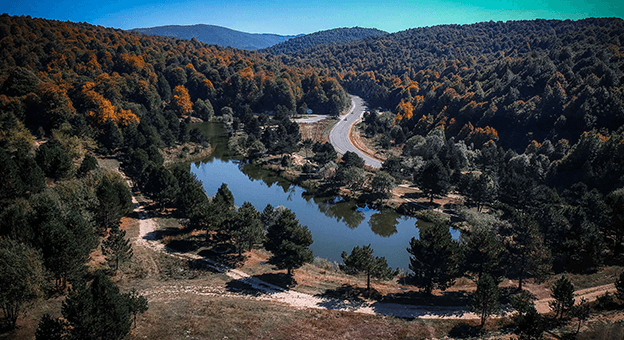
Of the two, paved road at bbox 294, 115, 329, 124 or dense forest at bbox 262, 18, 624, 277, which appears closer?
dense forest at bbox 262, 18, 624, 277

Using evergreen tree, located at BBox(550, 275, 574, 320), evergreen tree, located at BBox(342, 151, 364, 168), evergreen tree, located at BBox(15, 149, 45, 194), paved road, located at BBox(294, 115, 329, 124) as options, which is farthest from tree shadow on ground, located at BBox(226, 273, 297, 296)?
paved road, located at BBox(294, 115, 329, 124)

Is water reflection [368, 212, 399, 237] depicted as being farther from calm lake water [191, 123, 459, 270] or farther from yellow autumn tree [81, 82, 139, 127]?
yellow autumn tree [81, 82, 139, 127]

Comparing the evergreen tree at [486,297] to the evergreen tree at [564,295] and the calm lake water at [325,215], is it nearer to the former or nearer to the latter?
the evergreen tree at [564,295]

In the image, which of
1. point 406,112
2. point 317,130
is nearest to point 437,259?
point 317,130

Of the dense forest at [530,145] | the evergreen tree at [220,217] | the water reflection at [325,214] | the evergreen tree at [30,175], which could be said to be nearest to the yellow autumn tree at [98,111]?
the water reflection at [325,214]

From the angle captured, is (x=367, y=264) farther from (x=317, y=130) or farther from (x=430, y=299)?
(x=317, y=130)

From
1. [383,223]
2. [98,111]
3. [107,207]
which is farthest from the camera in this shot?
[98,111]
